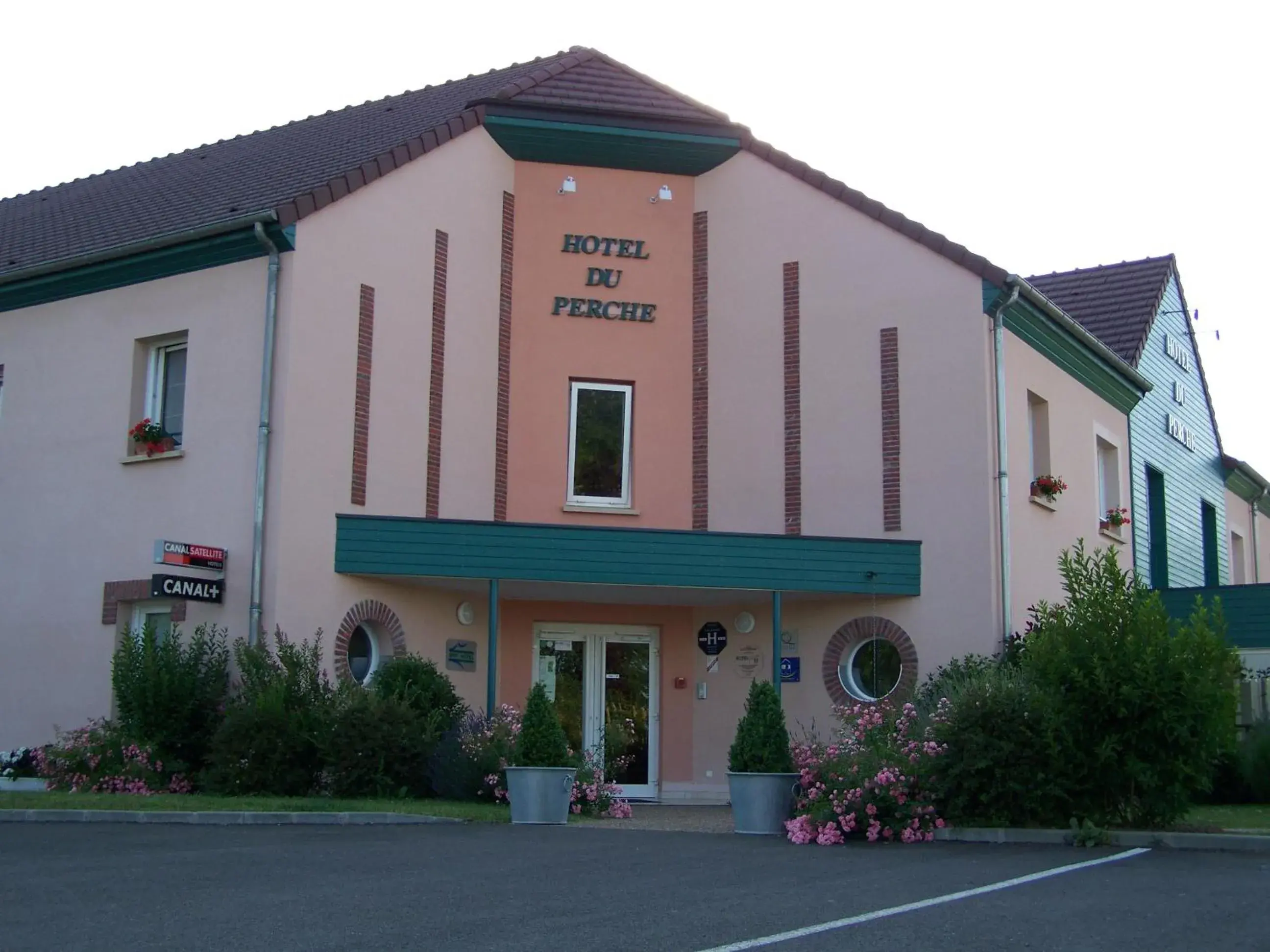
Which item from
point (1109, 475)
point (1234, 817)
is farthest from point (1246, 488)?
point (1234, 817)

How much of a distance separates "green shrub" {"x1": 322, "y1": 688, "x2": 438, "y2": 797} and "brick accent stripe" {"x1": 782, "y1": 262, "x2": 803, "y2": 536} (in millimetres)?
5369

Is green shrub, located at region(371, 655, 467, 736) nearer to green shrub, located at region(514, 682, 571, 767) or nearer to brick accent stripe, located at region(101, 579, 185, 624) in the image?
green shrub, located at region(514, 682, 571, 767)

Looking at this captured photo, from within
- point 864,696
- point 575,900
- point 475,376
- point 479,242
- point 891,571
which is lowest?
point 575,900

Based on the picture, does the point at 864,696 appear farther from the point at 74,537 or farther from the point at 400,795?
the point at 74,537

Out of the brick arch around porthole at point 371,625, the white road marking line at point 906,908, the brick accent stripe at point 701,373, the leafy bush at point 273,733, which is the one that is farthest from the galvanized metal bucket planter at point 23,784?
the white road marking line at point 906,908


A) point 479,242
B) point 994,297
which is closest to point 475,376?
point 479,242

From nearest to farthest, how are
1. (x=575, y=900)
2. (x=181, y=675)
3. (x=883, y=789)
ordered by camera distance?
(x=575, y=900)
(x=883, y=789)
(x=181, y=675)

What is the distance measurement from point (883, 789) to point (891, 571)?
5318 millimetres

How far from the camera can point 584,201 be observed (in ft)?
63.3

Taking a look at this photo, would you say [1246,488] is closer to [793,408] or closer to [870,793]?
[793,408]

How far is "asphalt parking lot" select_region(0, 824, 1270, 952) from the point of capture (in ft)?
22.6

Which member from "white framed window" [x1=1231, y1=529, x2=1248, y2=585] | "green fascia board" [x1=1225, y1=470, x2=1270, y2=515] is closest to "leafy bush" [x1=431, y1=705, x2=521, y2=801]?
"white framed window" [x1=1231, y1=529, x2=1248, y2=585]

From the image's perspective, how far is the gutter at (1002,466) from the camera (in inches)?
691

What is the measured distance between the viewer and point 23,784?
1673 centimetres
